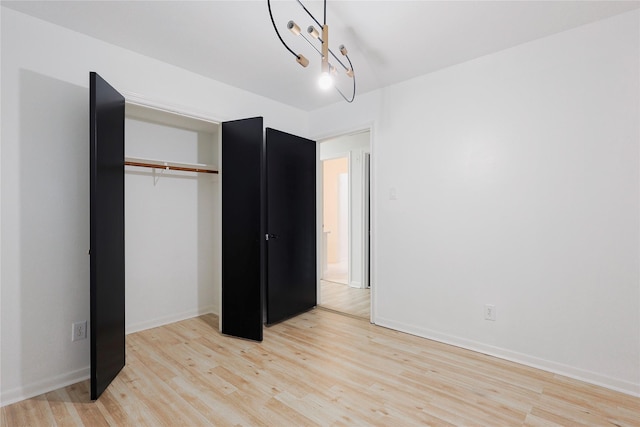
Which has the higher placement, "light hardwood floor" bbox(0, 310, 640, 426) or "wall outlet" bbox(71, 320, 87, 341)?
"wall outlet" bbox(71, 320, 87, 341)

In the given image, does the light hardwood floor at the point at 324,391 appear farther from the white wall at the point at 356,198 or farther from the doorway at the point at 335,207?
the doorway at the point at 335,207

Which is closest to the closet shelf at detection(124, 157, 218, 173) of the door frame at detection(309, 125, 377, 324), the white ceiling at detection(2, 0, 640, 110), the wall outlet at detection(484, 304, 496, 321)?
the white ceiling at detection(2, 0, 640, 110)

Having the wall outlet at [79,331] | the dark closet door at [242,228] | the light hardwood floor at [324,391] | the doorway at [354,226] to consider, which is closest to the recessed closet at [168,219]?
the dark closet door at [242,228]

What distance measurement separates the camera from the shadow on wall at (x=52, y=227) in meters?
2.04

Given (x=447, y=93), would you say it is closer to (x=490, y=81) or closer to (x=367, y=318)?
(x=490, y=81)

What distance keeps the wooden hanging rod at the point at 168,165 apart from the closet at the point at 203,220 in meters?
0.01

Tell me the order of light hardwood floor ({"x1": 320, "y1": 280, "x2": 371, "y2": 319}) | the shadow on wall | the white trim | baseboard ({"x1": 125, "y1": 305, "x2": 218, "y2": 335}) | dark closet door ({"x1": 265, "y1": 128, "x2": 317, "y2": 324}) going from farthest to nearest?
light hardwood floor ({"x1": 320, "y1": 280, "x2": 371, "y2": 319}), dark closet door ({"x1": 265, "y1": 128, "x2": 317, "y2": 324}), baseboard ({"x1": 125, "y1": 305, "x2": 218, "y2": 335}), the white trim, the shadow on wall

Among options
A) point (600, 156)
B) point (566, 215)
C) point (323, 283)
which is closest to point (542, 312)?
point (566, 215)

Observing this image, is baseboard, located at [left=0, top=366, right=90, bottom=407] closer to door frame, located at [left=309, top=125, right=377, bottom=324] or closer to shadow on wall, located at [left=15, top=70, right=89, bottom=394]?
shadow on wall, located at [left=15, top=70, right=89, bottom=394]

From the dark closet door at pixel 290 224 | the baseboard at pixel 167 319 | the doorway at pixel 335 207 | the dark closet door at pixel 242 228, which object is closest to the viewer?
the dark closet door at pixel 242 228

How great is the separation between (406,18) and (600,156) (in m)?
1.65

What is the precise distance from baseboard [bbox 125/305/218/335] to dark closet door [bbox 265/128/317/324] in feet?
3.21

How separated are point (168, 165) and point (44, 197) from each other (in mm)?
1197

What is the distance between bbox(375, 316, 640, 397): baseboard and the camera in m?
2.06
